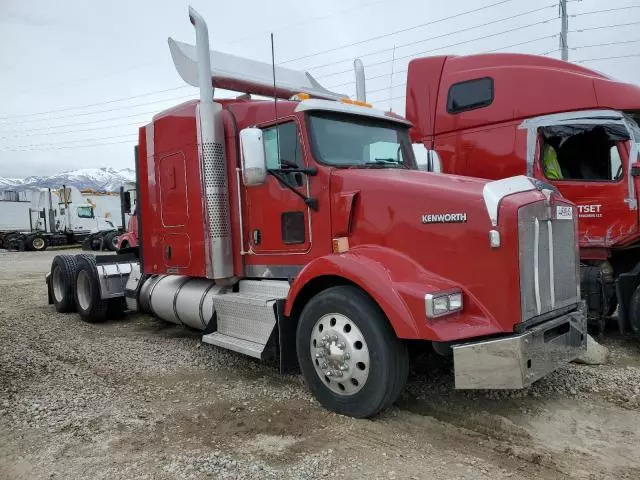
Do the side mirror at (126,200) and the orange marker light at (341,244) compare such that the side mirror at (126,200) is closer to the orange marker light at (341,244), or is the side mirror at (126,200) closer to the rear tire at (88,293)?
the rear tire at (88,293)

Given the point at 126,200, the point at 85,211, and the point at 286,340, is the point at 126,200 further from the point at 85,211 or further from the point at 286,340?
the point at 85,211

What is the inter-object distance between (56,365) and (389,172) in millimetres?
4028

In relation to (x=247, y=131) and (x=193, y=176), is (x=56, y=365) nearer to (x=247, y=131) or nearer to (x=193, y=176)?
(x=193, y=176)

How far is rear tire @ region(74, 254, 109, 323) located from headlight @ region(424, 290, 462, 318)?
5940 mm

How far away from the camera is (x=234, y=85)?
20.2ft

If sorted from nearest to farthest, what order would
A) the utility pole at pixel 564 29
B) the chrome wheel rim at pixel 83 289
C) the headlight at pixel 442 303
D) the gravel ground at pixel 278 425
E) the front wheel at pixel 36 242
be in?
1. the gravel ground at pixel 278 425
2. the headlight at pixel 442 303
3. the chrome wheel rim at pixel 83 289
4. the utility pole at pixel 564 29
5. the front wheel at pixel 36 242

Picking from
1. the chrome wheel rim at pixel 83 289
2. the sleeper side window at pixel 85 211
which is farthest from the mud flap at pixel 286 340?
the sleeper side window at pixel 85 211

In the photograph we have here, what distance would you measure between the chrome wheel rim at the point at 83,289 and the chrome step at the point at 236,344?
3663mm

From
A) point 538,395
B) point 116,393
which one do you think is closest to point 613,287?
point 538,395

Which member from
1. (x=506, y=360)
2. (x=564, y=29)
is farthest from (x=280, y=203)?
(x=564, y=29)

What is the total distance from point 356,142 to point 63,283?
6114 mm

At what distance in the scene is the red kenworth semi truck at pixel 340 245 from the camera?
140 inches

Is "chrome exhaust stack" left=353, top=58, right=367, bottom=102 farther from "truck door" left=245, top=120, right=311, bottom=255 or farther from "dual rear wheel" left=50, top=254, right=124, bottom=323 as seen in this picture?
"dual rear wheel" left=50, top=254, right=124, bottom=323

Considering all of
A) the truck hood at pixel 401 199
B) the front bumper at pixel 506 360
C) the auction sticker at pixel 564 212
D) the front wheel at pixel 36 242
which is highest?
the truck hood at pixel 401 199
